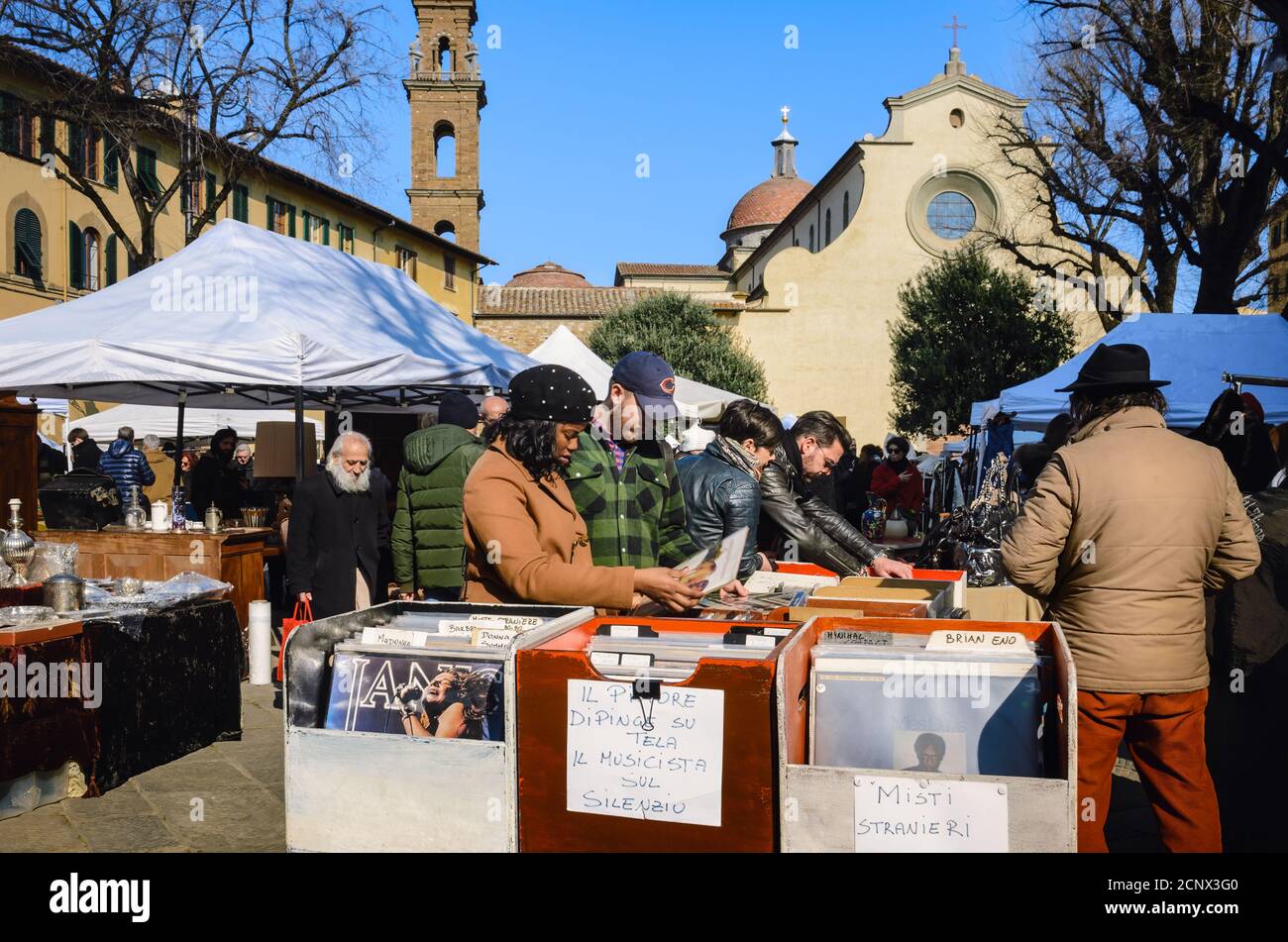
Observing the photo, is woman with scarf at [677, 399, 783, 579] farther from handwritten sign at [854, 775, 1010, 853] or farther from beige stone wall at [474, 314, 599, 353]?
beige stone wall at [474, 314, 599, 353]

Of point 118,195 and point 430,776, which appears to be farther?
point 118,195

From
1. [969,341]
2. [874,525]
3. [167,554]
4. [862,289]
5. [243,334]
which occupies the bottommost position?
[167,554]

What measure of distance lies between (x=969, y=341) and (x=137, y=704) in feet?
93.0

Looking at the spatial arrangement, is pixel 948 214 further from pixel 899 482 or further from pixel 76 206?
pixel 76 206

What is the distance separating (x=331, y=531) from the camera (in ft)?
21.1

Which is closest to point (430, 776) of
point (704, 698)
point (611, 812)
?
point (611, 812)

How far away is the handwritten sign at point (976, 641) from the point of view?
7.86 ft

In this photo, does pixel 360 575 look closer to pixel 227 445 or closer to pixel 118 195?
pixel 227 445

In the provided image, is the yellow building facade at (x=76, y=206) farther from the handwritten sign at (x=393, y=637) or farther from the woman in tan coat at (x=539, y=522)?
the handwritten sign at (x=393, y=637)

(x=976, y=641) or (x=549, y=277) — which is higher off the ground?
(x=549, y=277)

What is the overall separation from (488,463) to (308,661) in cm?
70

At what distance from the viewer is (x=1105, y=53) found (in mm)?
14953

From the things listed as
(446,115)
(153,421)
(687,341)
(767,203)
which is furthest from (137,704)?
(767,203)
